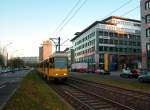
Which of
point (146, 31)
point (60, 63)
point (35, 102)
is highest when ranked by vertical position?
point (146, 31)

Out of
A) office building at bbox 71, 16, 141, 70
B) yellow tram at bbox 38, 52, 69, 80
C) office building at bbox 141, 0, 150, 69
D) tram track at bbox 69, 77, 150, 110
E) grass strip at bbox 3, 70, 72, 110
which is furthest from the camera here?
office building at bbox 71, 16, 141, 70

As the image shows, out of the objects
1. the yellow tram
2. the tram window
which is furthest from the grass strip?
the tram window

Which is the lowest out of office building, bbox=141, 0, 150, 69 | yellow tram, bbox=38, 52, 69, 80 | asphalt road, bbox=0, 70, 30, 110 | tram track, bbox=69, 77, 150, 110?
tram track, bbox=69, 77, 150, 110

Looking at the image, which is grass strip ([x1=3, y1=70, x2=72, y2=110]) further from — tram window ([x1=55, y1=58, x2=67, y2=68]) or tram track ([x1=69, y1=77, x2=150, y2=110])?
tram window ([x1=55, y1=58, x2=67, y2=68])

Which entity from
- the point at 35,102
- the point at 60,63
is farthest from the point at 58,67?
the point at 35,102

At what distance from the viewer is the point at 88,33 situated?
126938 millimetres

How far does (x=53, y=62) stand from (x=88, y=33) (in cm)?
9682

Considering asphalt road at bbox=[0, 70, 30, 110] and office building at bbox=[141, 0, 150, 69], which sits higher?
office building at bbox=[141, 0, 150, 69]

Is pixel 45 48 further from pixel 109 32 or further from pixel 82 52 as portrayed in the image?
pixel 82 52

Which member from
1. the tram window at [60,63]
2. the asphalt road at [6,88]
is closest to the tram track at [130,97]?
the asphalt road at [6,88]

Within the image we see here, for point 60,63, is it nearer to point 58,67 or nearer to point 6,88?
point 58,67

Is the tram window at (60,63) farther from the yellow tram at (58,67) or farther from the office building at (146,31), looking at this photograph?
the office building at (146,31)

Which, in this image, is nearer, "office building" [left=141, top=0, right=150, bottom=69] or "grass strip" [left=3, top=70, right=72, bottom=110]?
"grass strip" [left=3, top=70, right=72, bottom=110]

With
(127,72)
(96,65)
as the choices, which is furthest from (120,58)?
(127,72)
